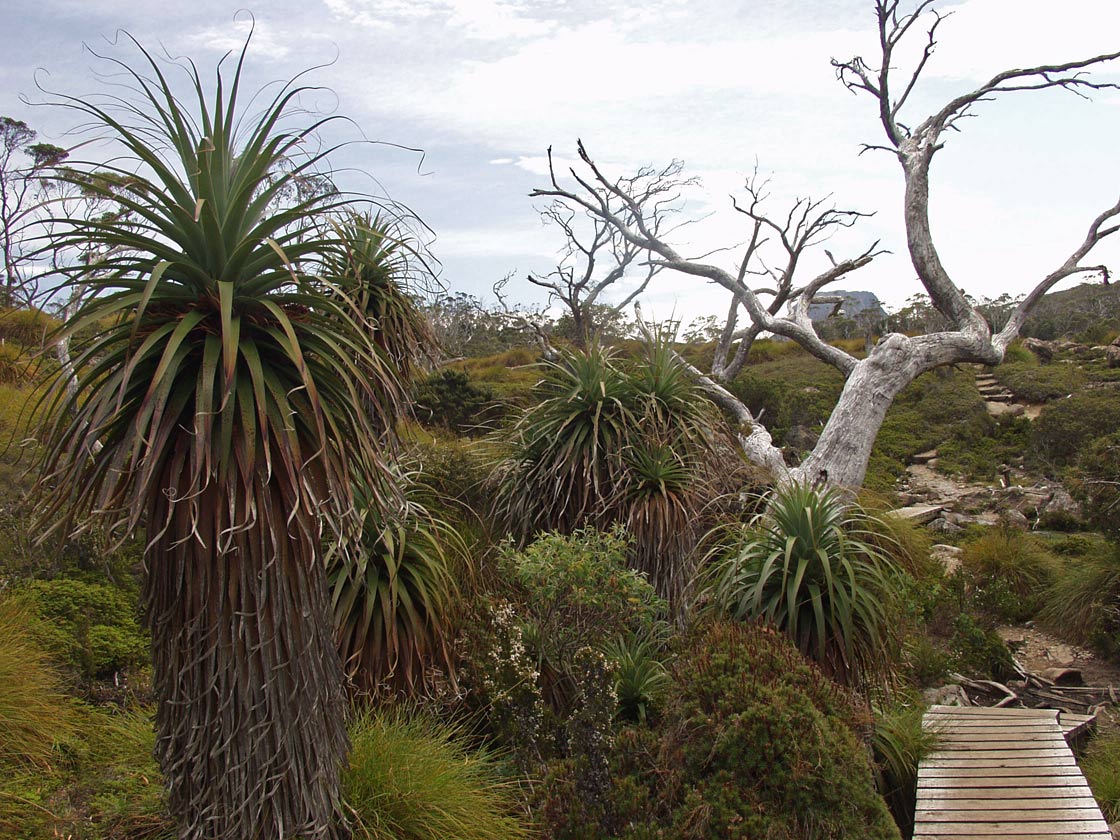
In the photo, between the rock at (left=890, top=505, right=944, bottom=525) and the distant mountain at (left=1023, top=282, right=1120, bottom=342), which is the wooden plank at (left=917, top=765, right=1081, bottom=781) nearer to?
the rock at (left=890, top=505, right=944, bottom=525)

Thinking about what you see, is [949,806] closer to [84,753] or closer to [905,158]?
[84,753]

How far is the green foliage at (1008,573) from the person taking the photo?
34.6 ft

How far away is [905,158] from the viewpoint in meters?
11.7

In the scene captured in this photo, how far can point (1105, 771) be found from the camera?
6.56m

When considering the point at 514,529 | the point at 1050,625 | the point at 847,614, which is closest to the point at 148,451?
the point at 847,614

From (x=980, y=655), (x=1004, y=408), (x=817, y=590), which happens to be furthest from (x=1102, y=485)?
(x=1004, y=408)

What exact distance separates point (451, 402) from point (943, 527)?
8.28 meters

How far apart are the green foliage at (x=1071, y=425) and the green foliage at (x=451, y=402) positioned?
37.5ft

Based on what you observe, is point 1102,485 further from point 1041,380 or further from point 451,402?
point 1041,380

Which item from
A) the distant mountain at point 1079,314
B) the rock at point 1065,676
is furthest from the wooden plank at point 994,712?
the distant mountain at point 1079,314

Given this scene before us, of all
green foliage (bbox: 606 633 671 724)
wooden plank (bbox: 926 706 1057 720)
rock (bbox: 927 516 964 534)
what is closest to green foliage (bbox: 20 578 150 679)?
green foliage (bbox: 606 633 671 724)

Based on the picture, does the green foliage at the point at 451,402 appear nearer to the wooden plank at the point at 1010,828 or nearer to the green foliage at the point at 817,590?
the green foliage at the point at 817,590

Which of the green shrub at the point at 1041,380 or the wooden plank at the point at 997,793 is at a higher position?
the green shrub at the point at 1041,380

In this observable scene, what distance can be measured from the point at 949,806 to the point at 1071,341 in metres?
27.6
